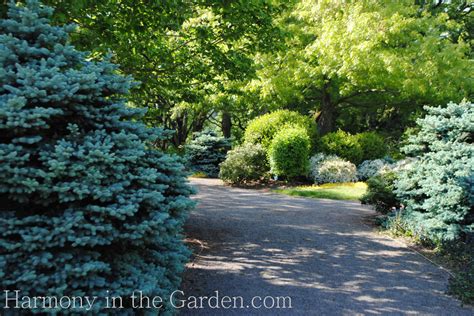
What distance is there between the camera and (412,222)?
237 inches

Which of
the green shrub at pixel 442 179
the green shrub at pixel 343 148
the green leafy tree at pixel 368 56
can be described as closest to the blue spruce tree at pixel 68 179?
the green shrub at pixel 442 179

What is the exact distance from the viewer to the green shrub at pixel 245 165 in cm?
1291

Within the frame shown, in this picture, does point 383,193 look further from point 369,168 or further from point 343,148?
point 343,148

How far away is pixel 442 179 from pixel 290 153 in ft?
23.4

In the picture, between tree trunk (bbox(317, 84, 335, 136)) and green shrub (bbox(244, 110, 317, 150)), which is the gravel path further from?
tree trunk (bbox(317, 84, 335, 136))

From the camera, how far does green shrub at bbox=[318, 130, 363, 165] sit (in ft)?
47.3

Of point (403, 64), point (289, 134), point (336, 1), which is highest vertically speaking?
point (336, 1)

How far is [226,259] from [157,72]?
10.8ft

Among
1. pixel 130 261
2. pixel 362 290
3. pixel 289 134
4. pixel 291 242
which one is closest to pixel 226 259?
pixel 291 242

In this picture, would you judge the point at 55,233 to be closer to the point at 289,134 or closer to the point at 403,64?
the point at 289,134

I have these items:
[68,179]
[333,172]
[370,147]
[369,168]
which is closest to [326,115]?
[370,147]

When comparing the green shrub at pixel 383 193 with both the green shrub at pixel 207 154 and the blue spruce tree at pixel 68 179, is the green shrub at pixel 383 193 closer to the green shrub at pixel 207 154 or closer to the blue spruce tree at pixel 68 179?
the blue spruce tree at pixel 68 179

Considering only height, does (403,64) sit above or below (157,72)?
above

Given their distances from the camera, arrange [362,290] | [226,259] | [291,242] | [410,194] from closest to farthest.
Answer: [362,290]
[226,259]
[291,242]
[410,194]
